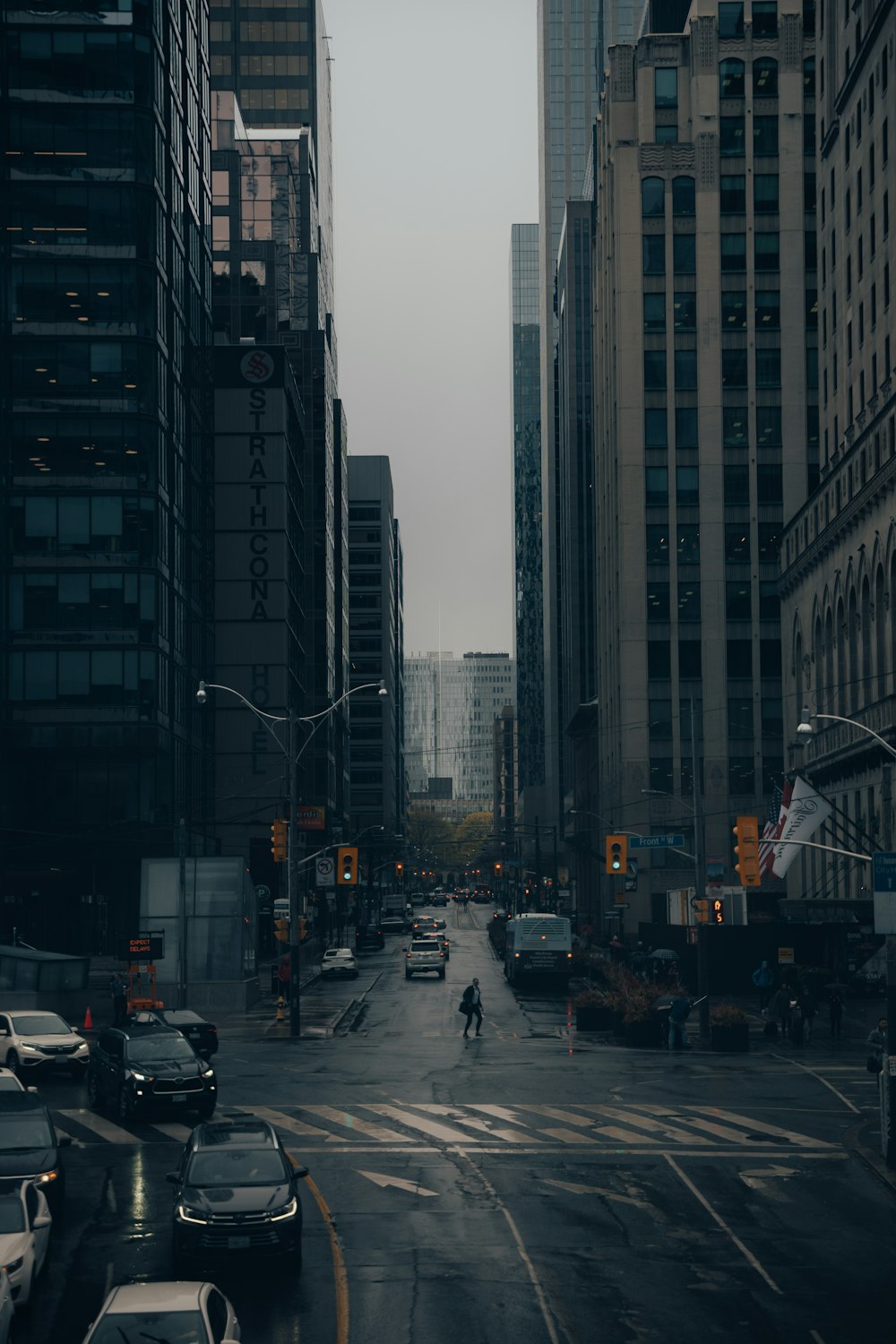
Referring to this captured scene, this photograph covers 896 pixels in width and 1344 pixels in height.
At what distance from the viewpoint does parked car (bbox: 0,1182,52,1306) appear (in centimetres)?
1739

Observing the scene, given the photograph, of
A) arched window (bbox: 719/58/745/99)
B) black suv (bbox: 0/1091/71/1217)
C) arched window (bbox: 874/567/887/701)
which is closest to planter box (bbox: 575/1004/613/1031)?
arched window (bbox: 874/567/887/701)

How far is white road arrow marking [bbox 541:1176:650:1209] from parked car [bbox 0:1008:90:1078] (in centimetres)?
1668

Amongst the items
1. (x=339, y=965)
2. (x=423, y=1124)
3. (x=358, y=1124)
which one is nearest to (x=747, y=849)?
(x=423, y=1124)

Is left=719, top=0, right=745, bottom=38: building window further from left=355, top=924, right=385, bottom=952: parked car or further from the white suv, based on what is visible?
the white suv

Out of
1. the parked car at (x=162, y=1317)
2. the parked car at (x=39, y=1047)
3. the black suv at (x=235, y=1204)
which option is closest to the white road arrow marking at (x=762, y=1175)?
the black suv at (x=235, y=1204)

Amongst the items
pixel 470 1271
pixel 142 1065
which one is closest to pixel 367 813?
pixel 142 1065

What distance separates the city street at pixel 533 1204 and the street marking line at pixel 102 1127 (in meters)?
0.10

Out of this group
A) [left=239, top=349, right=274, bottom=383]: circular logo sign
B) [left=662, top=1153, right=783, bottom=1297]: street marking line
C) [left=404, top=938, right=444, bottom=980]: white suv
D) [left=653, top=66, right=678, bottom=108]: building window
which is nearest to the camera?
[left=662, top=1153, right=783, bottom=1297]: street marking line

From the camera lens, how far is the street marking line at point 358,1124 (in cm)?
2919

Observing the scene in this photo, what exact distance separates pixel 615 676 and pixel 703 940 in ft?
205

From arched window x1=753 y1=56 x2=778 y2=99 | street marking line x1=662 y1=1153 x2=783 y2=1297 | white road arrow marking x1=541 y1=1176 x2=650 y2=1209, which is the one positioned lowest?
street marking line x1=662 y1=1153 x2=783 y2=1297

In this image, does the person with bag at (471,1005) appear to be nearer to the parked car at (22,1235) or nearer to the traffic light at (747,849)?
the traffic light at (747,849)

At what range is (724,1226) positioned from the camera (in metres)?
22.1

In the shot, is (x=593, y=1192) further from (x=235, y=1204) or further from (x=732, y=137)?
(x=732, y=137)
